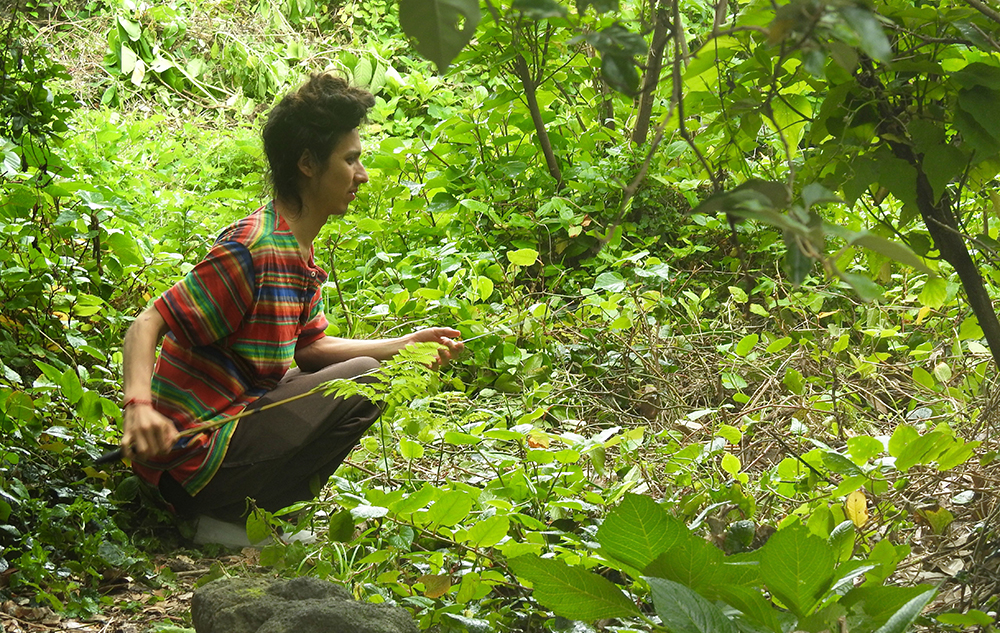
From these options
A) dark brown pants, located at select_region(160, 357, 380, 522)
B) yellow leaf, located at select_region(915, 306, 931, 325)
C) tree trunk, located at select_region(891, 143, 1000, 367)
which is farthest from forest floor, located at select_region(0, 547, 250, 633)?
yellow leaf, located at select_region(915, 306, 931, 325)

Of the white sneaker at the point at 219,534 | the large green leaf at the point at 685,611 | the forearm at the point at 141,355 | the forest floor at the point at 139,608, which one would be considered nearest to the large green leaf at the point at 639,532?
the large green leaf at the point at 685,611

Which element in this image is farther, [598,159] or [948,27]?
[598,159]

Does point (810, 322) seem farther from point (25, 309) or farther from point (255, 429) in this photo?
point (25, 309)

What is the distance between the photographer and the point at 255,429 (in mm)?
2365

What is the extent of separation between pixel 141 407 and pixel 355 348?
30.3 inches

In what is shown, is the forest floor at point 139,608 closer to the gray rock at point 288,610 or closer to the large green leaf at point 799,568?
the gray rock at point 288,610

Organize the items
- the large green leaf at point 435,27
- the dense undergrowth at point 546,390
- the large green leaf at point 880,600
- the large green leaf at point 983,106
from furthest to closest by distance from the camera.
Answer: the dense undergrowth at point 546,390, the large green leaf at point 983,106, the large green leaf at point 880,600, the large green leaf at point 435,27

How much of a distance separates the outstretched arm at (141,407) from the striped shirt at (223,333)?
0.11 meters

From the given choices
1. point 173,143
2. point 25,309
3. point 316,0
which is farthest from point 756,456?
point 316,0

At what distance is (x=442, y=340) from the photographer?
2402 millimetres

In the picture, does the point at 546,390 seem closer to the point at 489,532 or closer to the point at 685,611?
the point at 489,532

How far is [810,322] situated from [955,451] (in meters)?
2.20

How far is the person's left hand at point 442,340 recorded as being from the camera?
2.32m

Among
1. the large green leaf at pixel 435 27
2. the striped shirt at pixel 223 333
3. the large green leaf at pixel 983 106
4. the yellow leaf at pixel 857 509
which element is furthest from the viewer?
the striped shirt at pixel 223 333
